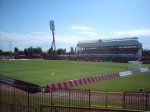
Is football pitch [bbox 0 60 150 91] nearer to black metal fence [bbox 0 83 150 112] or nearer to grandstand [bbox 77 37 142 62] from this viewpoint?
black metal fence [bbox 0 83 150 112]

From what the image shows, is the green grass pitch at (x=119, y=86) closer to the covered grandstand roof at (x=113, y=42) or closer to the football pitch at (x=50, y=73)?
the football pitch at (x=50, y=73)

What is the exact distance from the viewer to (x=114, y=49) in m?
74.3

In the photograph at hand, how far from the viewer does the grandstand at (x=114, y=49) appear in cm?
6525

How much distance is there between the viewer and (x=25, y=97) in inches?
524

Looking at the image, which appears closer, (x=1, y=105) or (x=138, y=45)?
(x=1, y=105)

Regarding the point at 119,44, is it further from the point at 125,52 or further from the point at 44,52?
the point at 44,52

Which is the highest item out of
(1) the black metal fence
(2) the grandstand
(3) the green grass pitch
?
(2) the grandstand

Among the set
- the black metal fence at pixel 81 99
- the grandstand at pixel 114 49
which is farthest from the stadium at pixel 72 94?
the grandstand at pixel 114 49

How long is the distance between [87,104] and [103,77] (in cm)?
1184

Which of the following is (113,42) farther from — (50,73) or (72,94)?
(72,94)

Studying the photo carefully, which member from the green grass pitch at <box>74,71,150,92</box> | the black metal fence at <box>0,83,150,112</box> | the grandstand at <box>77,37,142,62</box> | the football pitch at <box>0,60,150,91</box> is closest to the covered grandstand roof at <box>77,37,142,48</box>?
the grandstand at <box>77,37,142,62</box>

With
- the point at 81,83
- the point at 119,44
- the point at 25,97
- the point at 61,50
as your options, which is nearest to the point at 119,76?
the point at 81,83

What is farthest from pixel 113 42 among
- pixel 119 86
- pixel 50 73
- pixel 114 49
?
pixel 119 86

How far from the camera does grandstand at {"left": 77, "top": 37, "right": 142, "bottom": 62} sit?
65250 mm
